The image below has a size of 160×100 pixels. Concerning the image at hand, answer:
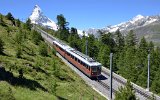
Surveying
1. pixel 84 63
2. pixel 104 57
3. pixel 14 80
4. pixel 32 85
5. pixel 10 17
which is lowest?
pixel 104 57

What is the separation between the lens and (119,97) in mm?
29469

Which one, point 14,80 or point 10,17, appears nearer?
point 14,80

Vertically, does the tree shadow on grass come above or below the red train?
above

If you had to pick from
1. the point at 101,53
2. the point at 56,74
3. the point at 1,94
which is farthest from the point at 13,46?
the point at 101,53

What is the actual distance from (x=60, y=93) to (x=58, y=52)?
179 ft

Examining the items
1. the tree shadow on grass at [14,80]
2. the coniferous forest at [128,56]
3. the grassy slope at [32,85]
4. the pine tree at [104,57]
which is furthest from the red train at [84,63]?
the tree shadow on grass at [14,80]

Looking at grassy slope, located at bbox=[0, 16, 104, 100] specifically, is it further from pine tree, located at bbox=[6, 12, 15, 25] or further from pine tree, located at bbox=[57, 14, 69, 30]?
pine tree, located at bbox=[57, 14, 69, 30]

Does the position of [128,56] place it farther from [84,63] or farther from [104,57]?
[84,63]

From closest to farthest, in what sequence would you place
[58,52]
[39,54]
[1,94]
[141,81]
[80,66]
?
[1,94] → [39,54] → [80,66] → [141,81] → [58,52]

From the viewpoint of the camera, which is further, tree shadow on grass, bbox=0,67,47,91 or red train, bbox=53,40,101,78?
red train, bbox=53,40,101,78

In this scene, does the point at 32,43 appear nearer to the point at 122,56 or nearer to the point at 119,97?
the point at 122,56

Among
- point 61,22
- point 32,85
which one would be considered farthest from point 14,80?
point 61,22

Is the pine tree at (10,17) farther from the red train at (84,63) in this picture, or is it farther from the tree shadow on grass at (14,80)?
the tree shadow on grass at (14,80)

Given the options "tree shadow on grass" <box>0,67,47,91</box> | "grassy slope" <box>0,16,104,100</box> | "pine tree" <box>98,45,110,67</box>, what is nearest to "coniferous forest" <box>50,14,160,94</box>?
"pine tree" <box>98,45,110,67</box>
